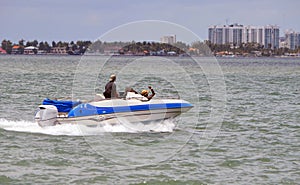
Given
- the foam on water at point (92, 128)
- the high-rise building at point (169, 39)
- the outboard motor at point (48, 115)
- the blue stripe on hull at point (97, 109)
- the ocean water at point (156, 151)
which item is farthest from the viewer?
the high-rise building at point (169, 39)

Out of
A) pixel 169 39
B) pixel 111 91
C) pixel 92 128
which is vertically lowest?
pixel 92 128

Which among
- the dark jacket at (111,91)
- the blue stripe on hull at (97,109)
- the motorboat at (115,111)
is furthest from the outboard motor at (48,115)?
the dark jacket at (111,91)

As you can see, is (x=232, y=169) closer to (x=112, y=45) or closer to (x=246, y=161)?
(x=246, y=161)

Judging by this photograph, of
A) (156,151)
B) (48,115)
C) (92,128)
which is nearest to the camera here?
(156,151)

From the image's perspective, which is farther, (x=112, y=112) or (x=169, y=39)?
(x=169, y=39)

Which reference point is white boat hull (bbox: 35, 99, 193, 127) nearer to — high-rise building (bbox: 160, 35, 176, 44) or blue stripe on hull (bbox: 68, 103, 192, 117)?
blue stripe on hull (bbox: 68, 103, 192, 117)

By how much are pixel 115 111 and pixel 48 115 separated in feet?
7.70

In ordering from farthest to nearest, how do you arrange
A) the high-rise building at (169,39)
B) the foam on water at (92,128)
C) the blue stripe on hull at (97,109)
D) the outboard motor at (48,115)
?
1. the high-rise building at (169,39)
2. the outboard motor at (48,115)
3. the foam on water at (92,128)
4. the blue stripe on hull at (97,109)

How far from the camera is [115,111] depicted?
23.9m

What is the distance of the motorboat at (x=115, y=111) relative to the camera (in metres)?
23.8

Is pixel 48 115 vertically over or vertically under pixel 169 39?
under

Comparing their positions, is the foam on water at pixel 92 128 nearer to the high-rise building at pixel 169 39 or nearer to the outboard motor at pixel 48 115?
the outboard motor at pixel 48 115

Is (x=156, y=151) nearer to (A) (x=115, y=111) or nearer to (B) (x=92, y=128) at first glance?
(A) (x=115, y=111)

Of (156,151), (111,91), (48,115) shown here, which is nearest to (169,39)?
(111,91)
